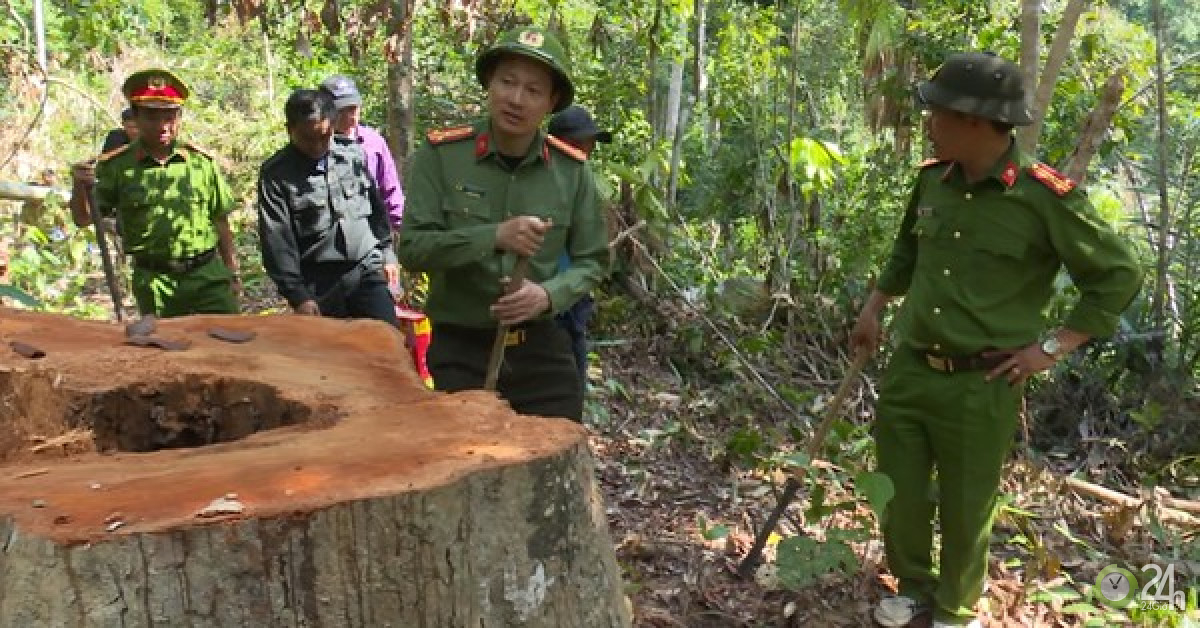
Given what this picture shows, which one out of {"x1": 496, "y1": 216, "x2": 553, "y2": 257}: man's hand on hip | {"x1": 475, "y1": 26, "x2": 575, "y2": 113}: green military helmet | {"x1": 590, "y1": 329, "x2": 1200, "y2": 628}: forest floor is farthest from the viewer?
{"x1": 590, "y1": 329, "x2": 1200, "y2": 628}: forest floor

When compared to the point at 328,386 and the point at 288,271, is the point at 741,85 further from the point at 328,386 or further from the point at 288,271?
the point at 328,386

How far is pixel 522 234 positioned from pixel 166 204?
256 cm

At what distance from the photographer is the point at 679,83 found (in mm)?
10625

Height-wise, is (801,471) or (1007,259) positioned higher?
(1007,259)

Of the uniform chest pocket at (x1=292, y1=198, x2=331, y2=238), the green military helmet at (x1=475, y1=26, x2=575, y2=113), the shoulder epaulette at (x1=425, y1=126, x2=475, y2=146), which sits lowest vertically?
the uniform chest pocket at (x1=292, y1=198, x2=331, y2=238)

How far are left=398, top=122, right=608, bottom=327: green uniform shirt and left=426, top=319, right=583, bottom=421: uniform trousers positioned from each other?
0.08 meters

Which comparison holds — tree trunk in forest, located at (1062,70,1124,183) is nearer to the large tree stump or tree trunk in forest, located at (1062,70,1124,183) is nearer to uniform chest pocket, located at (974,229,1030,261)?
uniform chest pocket, located at (974,229,1030,261)

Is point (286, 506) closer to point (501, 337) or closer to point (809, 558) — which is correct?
point (501, 337)

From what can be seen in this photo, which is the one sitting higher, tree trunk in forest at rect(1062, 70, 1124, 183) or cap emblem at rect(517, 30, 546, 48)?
cap emblem at rect(517, 30, 546, 48)

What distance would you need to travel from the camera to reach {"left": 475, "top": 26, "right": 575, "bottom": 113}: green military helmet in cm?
297

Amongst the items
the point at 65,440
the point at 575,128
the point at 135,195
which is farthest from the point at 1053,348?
the point at 135,195

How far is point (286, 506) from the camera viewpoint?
1.86m

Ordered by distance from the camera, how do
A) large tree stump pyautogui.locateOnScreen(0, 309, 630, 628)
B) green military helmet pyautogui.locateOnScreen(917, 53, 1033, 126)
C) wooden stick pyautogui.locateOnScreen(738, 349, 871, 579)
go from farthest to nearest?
wooden stick pyautogui.locateOnScreen(738, 349, 871, 579) → green military helmet pyautogui.locateOnScreen(917, 53, 1033, 126) → large tree stump pyautogui.locateOnScreen(0, 309, 630, 628)

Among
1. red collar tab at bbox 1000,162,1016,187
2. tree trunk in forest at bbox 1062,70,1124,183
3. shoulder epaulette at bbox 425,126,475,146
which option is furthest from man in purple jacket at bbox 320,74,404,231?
tree trunk in forest at bbox 1062,70,1124,183
